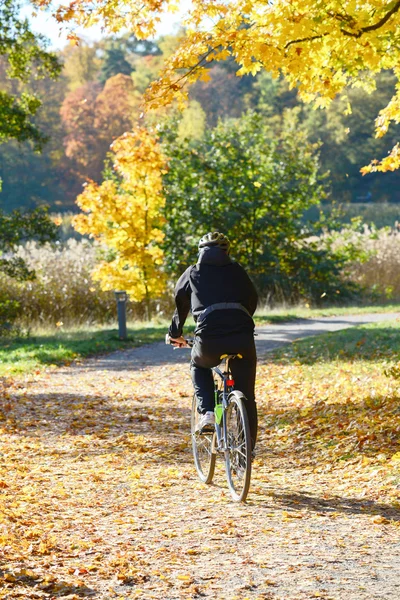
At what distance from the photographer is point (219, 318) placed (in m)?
6.39

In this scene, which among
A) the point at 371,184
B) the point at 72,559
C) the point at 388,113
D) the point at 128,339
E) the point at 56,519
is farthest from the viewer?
the point at 371,184

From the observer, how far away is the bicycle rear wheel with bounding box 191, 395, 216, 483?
6.96m

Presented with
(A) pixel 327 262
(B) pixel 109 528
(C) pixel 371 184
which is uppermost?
(C) pixel 371 184

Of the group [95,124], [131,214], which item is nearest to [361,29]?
[131,214]

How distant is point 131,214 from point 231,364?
47.3 ft

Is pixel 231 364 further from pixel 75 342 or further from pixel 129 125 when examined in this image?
pixel 129 125

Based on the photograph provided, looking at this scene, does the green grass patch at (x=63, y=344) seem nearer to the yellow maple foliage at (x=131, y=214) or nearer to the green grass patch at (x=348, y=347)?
the yellow maple foliage at (x=131, y=214)

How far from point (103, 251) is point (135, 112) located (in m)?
33.2

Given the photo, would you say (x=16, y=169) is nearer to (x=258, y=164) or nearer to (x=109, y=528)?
(x=258, y=164)

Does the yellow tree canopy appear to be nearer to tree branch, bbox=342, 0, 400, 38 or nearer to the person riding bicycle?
tree branch, bbox=342, 0, 400, 38

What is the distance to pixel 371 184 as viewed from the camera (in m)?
60.0

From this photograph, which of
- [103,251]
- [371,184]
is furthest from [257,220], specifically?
[371,184]

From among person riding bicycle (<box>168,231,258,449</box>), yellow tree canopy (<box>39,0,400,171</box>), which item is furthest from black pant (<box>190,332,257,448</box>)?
yellow tree canopy (<box>39,0,400,171</box>)

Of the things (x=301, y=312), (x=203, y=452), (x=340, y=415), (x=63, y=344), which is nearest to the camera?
(x=203, y=452)
